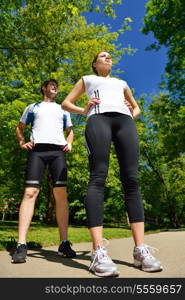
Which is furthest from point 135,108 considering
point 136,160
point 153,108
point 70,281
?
point 153,108

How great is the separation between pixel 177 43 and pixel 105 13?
23.4 feet

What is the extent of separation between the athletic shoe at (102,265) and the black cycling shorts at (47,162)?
1412mm

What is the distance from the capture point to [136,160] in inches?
142

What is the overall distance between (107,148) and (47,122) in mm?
1268

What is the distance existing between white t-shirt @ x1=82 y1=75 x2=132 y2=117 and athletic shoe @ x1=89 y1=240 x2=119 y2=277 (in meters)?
1.43

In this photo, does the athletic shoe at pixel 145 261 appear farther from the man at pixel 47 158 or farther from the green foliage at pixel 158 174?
the green foliage at pixel 158 174

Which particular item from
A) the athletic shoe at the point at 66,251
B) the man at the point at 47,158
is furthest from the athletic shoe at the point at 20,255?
the athletic shoe at the point at 66,251

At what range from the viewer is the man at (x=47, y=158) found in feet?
13.5

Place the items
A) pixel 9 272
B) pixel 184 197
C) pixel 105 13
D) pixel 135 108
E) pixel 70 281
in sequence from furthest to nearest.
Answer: pixel 184 197 < pixel 105 13 < pixel 135 108 < pixel 9 272 < pixel 70 281

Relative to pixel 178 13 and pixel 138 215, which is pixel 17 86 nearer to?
pixel 178 13

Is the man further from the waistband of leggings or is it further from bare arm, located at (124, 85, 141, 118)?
bare arm, located at (124, 85, 141, 118)

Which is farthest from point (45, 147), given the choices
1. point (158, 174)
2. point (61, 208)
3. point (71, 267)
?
point (158, 174)

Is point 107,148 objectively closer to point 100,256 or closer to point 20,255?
point 100,256

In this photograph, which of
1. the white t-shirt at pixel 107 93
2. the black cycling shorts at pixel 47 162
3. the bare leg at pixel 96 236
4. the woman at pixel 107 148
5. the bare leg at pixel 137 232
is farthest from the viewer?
the black cycling shorts at pixel 47 162
